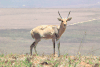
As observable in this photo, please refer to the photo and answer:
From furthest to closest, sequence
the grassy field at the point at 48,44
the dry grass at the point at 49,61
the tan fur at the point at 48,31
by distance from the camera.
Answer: the grassy field at the point at 48,44 < the tan fur at the point at 48,31 < the dry grass at the point at 49,61

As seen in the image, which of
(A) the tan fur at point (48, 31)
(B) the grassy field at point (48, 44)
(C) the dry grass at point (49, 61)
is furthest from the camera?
(B) the grassy field at point (48, 44)

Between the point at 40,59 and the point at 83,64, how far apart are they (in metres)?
1.54

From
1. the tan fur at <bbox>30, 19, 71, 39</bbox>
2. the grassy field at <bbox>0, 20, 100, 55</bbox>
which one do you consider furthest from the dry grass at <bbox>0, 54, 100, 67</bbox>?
the tan fur at <bbox>30, 19, 71, 39</bbox>

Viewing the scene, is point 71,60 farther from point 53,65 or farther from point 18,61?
point 18,61

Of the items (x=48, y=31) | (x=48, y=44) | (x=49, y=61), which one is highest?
(x=48, y=31)

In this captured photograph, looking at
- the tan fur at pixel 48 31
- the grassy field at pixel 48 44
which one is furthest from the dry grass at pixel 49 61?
the tan fur at pixel 48 31

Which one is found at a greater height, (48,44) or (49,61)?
(49,61)

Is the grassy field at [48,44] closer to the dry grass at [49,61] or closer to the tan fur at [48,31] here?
the dry grass at [49,61]

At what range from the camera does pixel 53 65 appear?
8.03 meters

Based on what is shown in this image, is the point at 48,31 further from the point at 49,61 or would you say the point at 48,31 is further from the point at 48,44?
the point at 48,44

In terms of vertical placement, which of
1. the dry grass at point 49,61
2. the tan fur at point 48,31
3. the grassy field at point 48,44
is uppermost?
the tan fur at point 48,31

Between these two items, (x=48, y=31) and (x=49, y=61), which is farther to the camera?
(x=48, y=31)

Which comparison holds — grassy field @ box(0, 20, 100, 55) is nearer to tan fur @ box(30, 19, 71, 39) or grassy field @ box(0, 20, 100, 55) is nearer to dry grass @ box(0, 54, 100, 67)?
dry grass @ box(0, 54, 100, 67)

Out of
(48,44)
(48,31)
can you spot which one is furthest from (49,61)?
(48,44)
